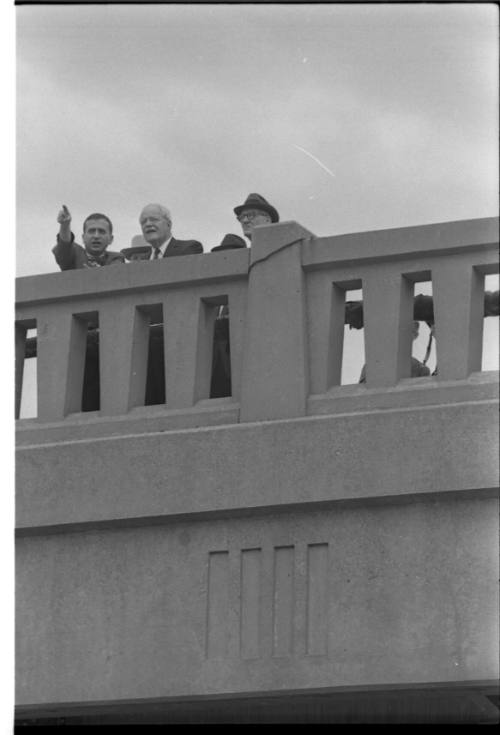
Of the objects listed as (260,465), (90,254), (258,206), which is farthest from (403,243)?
(90,254)

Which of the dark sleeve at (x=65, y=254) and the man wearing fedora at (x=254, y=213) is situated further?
the dark sleeve at (x=65, y=254)

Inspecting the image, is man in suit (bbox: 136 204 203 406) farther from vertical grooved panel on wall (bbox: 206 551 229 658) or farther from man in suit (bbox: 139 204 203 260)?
vertical grooved panel on wall (bbox: 206 551 229 658)

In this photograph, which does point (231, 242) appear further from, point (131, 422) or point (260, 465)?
point (260, 465)

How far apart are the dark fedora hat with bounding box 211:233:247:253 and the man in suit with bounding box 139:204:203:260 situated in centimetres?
19

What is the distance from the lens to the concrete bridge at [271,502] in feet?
39.7

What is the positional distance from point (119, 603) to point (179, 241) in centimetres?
224

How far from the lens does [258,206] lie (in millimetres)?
13336

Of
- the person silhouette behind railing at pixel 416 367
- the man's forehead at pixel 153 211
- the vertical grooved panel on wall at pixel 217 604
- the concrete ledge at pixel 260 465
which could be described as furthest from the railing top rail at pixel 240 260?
the vertical grooved panel on wall at pixel 217 604

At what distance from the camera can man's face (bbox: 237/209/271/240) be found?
523 inches

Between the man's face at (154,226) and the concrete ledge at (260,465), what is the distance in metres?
1.45

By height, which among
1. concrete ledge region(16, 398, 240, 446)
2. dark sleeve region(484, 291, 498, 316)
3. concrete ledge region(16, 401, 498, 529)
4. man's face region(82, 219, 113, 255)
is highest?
man's face region(82, 219, 113, 255)

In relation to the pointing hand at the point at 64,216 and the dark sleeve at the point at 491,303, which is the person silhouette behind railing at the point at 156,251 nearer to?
the pointing hand at the point at 64,216

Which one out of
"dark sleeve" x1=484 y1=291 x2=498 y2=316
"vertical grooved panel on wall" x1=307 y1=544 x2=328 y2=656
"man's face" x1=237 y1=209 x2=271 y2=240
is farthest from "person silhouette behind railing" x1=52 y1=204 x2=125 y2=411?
"dark sleeve" x1=484 y1=291 x2=498 y2=316
